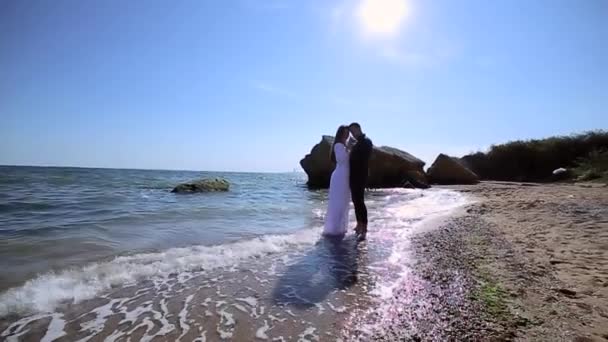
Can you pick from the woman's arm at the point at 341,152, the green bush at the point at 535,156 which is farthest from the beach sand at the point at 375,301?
the green bush at the point at 535,156

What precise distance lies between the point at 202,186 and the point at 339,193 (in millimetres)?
14136

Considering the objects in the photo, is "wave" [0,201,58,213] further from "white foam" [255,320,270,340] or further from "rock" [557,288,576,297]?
"rock" [557,288,576,297]

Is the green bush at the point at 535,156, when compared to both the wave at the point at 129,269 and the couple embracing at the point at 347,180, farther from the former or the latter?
the wave at the point at 129,269

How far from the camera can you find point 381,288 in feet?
12.3

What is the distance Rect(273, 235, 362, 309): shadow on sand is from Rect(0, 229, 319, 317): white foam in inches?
30.0

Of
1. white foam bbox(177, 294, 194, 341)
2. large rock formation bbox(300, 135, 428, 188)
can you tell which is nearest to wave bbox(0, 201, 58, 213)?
white foam bbox(177, 294, 194, 341)

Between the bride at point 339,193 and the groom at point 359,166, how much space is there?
0.13 m

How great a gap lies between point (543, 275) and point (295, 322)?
2.80 m

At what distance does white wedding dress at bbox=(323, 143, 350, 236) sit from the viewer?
7.02 meters

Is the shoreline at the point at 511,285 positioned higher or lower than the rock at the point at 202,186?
lower

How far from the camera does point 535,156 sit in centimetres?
2652

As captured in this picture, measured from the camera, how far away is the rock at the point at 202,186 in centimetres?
1881

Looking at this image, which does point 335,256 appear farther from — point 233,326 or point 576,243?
point 576,243

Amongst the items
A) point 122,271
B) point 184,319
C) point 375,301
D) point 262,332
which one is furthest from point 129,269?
point 375,301
